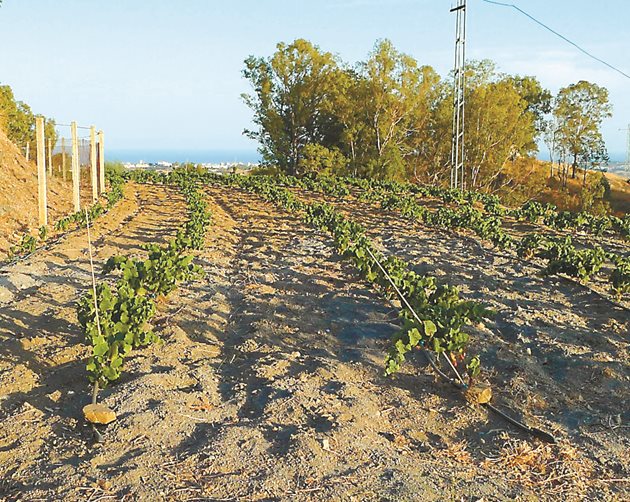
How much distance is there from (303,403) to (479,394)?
148cm

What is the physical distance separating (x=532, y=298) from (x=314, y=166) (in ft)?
109

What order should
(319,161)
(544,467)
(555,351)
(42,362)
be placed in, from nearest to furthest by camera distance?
(544,467)
(42,362)
(555,351)
(319,161)

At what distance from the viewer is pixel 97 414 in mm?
4469

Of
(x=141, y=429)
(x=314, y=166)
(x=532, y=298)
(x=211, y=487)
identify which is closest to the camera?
(x=211, y=487)

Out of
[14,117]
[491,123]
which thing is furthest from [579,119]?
[14,117]

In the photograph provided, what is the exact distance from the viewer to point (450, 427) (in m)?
4.87

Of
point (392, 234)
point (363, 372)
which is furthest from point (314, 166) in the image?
point (363, 372)

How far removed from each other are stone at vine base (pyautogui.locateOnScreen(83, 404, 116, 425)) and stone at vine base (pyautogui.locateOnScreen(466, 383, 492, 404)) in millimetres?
2874

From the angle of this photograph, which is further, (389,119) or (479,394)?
(389,119)

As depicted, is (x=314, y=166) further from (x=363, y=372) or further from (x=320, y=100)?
(x=363, y=372)

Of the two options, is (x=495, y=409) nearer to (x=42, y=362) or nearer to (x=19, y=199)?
(x=42, y=362)

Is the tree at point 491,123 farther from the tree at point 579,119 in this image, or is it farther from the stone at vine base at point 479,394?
the stone at vine base at point 479,394

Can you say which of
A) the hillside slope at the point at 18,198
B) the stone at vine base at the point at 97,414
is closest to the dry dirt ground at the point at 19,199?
the hillside slope at the point at 18,198

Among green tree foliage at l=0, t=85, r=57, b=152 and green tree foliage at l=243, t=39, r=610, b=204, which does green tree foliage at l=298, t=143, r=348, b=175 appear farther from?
green tree foliage at l=0, t=85, r=57, b=152
